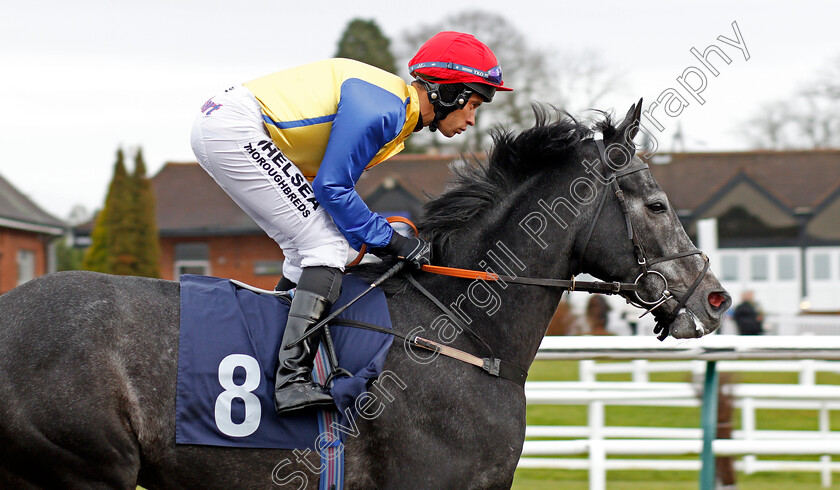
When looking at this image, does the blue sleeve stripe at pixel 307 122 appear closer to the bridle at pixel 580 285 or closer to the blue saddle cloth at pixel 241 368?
the bridle at pixel 580 285

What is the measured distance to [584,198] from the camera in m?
3.17

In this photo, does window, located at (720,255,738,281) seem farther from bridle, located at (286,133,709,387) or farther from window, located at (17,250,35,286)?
bridle, located at (286,133,709,387)

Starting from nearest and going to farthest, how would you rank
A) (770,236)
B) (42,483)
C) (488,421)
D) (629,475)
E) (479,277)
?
(42,483) < (488,421) < (479,277) < (629,475) < (770,236)

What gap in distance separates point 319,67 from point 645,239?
1.39 m

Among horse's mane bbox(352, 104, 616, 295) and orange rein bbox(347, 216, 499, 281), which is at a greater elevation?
horse's mane bbox(352, 104, 616, 295)

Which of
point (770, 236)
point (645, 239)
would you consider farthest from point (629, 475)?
point (770, 236)

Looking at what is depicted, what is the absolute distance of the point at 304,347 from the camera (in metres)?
2.77

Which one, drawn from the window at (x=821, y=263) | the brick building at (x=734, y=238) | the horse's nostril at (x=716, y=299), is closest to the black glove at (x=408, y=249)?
the horse's nostril at (x=716, y=299)

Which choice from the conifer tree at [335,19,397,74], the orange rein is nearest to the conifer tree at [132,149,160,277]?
the conifer tree at [335,19,397,74]

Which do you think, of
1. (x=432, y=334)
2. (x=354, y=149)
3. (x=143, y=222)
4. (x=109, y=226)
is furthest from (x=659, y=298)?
(x=109, y=226)

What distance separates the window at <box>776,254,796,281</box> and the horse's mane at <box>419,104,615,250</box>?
25.9 m

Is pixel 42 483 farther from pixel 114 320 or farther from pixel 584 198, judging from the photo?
pixel 584 198

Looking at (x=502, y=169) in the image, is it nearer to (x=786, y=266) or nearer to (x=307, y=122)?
(x=307, y=122)

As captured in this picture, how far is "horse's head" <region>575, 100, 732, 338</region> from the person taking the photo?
3098 millimetres
